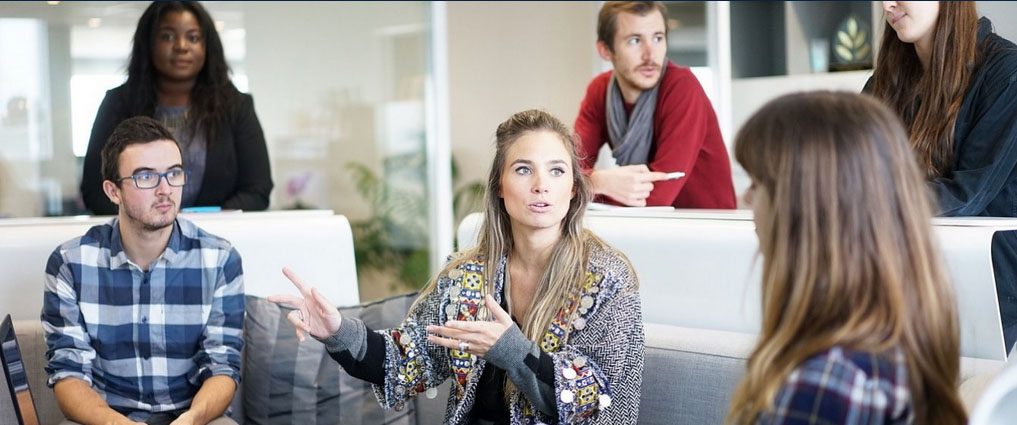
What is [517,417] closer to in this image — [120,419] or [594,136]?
[120,419]

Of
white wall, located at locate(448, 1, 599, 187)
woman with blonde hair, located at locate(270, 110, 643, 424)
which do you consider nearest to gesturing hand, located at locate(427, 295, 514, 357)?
woman with blonde hair, located at locate(270, 110, 643, 424)

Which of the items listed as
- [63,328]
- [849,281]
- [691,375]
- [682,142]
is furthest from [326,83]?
[849,281]

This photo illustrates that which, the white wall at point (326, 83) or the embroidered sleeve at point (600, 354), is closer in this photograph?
the embroidered sleeve at point (600, 354)

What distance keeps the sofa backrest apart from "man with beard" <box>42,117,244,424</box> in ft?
0.82

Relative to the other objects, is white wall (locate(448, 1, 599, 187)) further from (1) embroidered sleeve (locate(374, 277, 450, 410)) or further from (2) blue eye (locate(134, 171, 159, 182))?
(1) embroidered sleeve (locate(374, 277, 450, 410))

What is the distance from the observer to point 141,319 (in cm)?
264

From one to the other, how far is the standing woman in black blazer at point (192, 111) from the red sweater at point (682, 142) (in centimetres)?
119

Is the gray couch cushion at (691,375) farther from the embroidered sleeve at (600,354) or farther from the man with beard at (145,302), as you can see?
the man with beard at (145,302)

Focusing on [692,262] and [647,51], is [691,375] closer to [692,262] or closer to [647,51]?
[692,262]

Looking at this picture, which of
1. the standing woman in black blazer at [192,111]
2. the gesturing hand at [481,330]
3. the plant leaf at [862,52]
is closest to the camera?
the gesturing hand at [481,330]

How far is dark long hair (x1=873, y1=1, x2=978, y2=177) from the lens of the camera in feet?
6.68

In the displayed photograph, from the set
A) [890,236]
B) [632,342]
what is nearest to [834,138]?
[890,236]

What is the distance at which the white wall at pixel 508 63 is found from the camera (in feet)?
20.8

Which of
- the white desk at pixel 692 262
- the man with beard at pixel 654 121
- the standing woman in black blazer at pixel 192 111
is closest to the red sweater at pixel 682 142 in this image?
the man with beard at pixel 654 121
